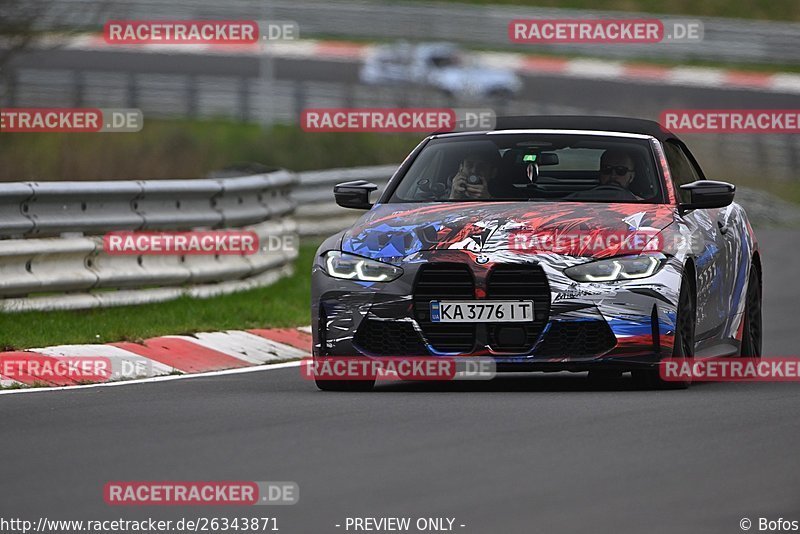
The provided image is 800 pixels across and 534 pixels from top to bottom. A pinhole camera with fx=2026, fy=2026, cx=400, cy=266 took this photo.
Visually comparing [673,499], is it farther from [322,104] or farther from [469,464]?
[322,104]

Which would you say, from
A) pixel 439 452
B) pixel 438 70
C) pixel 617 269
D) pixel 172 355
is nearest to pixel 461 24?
pixel 438 70

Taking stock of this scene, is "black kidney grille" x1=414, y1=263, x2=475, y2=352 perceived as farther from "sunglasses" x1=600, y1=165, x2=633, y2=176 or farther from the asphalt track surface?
"sunglasses" x1=600, y1=165, x2=633, y2=176

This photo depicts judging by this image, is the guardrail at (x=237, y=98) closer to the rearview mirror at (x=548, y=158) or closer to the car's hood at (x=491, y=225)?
the rearview mirror at (x=548, y=158)

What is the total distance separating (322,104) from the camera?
4353 centimetres

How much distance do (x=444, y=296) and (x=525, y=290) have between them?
0.42 meters

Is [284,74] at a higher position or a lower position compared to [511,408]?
higher

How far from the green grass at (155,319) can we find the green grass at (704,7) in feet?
140

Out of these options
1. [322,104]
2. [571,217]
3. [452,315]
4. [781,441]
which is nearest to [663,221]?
[571,217]

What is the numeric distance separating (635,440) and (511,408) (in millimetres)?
1268

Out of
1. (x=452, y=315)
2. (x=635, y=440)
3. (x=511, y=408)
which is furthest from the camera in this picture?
(x=452, y=315)

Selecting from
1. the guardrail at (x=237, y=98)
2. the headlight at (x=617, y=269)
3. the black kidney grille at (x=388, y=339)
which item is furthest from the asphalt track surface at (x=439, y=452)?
the guardrail at (x=237, y=98)

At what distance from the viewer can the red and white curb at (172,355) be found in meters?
11.6

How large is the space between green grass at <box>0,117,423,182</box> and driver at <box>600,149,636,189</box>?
26.0ft

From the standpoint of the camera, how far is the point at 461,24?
53469 millimetres
